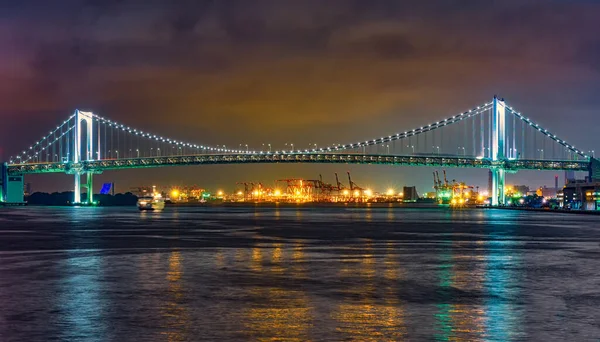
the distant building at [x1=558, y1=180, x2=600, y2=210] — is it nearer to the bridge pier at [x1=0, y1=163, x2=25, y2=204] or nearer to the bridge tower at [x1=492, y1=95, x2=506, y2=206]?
the bridge tower at [x1=492, y1=95, x2=506, y2=206]

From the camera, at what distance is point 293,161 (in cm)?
12825

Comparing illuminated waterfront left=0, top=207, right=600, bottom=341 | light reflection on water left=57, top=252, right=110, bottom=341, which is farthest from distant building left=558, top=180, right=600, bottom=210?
light reflection on water left=57, top=252, right=110, bottom=341

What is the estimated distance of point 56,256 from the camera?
24812mm

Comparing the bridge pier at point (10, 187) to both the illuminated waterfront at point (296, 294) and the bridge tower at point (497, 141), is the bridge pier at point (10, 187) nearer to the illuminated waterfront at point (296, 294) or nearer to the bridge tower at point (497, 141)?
the bridge tower at point (497, 141)

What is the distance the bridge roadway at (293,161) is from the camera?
11969cm

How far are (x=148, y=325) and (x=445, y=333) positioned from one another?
4328 millimetres

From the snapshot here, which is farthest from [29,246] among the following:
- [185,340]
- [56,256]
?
[185,340]

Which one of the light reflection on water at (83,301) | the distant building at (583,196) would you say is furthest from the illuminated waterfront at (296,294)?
the distant building at (583,196)

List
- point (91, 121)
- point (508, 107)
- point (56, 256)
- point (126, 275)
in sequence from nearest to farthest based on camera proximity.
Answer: point (126, 275) < point (56, 256) < point (508, 107) < point (91, 121)

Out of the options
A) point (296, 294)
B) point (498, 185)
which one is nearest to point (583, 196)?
point (498, 185)

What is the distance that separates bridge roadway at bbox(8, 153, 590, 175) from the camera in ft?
393

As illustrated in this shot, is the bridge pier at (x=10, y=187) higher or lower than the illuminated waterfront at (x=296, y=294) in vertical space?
higher

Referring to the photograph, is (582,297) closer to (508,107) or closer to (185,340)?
(185,340)

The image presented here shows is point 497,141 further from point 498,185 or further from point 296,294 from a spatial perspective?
point 296,294
